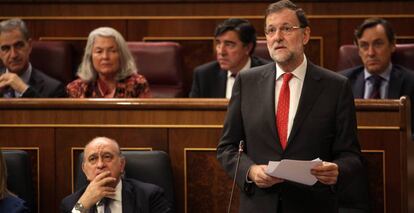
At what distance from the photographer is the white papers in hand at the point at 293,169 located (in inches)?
80.4

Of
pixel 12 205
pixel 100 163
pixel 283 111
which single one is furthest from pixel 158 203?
pixel 283 111

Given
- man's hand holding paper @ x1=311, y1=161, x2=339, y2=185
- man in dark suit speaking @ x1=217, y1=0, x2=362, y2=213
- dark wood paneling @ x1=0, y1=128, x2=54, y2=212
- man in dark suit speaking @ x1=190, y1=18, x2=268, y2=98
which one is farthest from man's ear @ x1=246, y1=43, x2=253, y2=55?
man's hand holding paper @ x1=311, y1=161, x2=339, y2=185

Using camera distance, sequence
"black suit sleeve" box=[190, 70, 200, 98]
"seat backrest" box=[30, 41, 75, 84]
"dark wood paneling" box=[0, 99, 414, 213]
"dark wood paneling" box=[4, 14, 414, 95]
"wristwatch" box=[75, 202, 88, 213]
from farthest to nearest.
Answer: "dark wood paneling" box=[4, 14, 414, 95] → "seat backrest" box=[30, 41, 75, 84] → "black suit sleeve" box=[190, 70, 200, 98] → "dark wood paneling" box=[0, 99, 414, 213] → "wristwatch" box=[75, 202, 88, 213]

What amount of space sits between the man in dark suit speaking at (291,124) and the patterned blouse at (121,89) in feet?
4.28

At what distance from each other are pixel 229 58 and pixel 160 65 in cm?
37

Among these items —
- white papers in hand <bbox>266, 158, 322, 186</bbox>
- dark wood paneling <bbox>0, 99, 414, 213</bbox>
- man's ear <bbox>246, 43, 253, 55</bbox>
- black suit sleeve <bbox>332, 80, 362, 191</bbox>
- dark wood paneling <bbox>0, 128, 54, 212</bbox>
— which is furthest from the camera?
man's ear <bbox>246, 43, 253, 55</bbox>

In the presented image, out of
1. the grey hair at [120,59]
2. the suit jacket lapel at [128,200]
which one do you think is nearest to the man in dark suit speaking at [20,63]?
the grey hair at [120,59]

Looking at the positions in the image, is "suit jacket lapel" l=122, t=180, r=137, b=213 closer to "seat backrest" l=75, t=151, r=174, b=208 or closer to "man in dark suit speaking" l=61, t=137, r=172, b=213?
"man in dark suit speaking" l=61, t=137, r=172, b=213

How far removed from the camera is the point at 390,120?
283 cm

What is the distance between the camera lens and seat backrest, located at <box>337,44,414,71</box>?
3.76 metres

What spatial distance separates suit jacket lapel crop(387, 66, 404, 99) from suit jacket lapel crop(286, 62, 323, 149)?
1.33 meters

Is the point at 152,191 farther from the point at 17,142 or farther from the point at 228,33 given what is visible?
the point at 228,33

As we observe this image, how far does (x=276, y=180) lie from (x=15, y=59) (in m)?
1.92

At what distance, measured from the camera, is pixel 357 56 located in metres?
3.79
